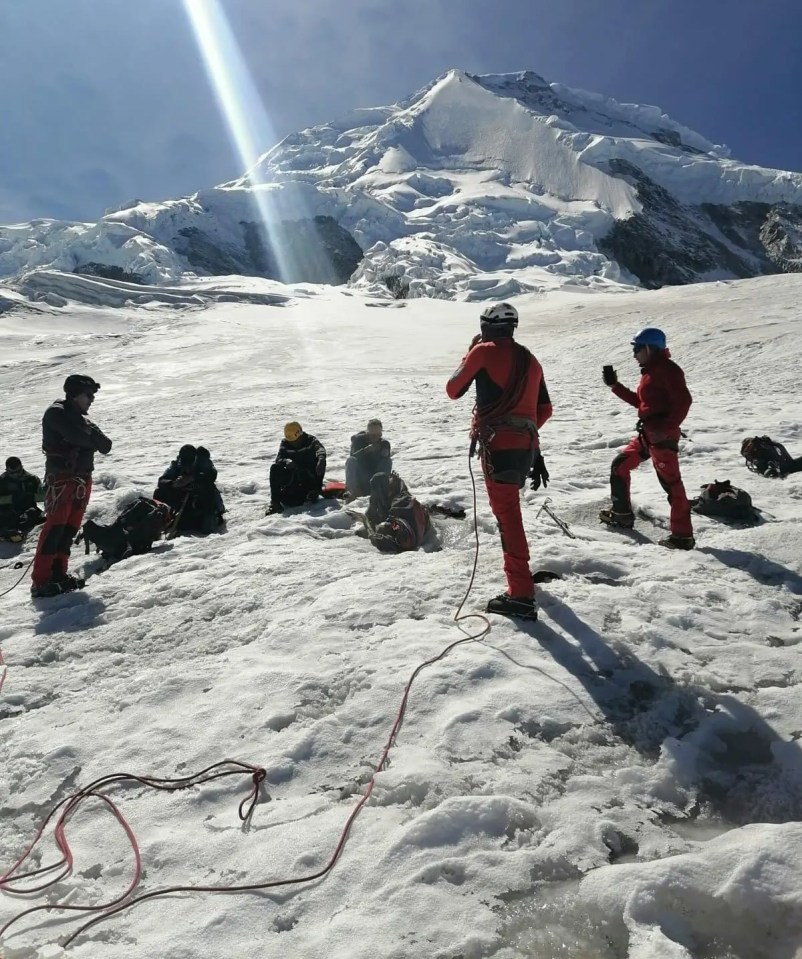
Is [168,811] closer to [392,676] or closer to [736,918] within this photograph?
[392,676]

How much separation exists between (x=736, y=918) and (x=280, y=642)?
3076 mm

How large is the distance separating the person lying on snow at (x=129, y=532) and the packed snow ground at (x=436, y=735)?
245 millimetres

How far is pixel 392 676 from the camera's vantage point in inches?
152

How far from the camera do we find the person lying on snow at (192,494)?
7168mm

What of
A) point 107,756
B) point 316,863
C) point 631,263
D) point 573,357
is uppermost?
point 631,263

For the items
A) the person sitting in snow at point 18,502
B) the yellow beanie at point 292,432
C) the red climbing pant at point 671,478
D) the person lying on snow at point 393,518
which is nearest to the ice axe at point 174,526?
the yellow beanie at point 292,432

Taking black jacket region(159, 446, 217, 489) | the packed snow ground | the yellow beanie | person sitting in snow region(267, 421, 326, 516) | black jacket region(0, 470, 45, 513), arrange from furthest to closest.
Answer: the yellow beanie
person sitting in snow region(267, 421, 326, 516)
black jacket region(0, 470, 45, 513)
black jacket region(159, 446, 217, 489)
the packed snow ground

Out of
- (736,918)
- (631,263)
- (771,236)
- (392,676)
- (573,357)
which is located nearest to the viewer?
(736,918)

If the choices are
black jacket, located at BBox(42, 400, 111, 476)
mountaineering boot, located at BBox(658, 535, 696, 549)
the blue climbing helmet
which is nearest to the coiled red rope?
mountaineering boot, located at BBox(658, 535, 696, 549)

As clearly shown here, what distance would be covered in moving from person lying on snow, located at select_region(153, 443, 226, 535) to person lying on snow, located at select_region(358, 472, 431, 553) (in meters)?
1.95

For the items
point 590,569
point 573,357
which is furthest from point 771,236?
point 590,569

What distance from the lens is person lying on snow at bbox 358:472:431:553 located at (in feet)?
20.1

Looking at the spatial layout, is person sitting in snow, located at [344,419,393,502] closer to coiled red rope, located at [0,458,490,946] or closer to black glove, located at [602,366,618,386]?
black glove, located at [602,366,618,386]

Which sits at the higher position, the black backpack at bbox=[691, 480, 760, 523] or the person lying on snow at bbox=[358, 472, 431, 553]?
the person lying on snow at bbox=[358, 472, 431, 553]
